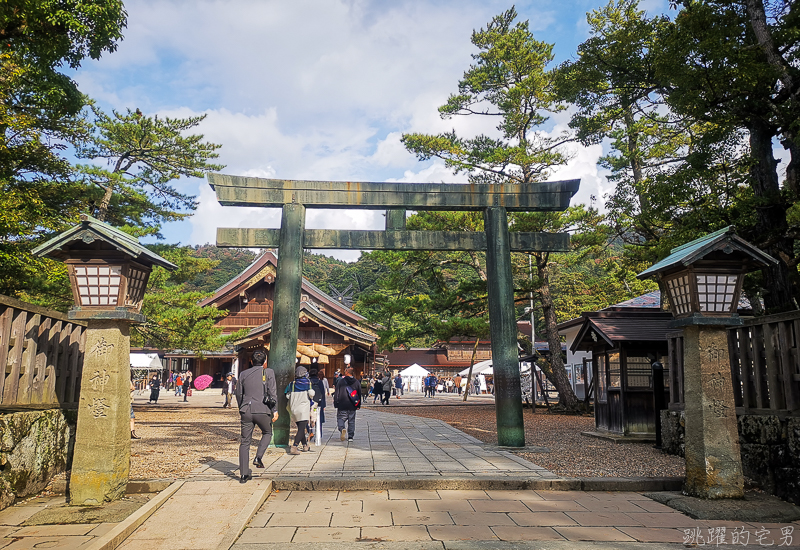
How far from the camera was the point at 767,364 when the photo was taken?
642cm

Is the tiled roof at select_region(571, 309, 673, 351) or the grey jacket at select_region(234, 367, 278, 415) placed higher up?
the tiled roof at select_region(571, 309, 673, 351)

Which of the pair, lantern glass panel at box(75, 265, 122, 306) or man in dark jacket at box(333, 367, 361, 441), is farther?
man in dark jacket at box(333, 367, 361, 441)

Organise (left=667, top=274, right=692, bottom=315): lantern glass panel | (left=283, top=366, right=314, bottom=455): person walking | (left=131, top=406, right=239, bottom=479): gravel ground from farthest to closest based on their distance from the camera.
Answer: (left=283, top=366, right=314, bottom=455): person walking
(left=131, top=406, right=239, bottom=479): gravel ground
(left=667, top=274, right=692, bottom=315): lantern glass panel

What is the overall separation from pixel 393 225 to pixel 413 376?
29571 millimetres

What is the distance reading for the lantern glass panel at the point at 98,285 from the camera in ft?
18.9

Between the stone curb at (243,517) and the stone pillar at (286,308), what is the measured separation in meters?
3.30

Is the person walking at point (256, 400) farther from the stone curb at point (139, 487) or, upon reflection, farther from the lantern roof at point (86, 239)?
the lantern roof at point (86, 239)

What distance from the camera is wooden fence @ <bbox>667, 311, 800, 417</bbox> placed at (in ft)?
19.9

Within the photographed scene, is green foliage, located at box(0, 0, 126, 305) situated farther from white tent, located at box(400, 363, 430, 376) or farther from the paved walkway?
white tent, located at box(400, 363, 430, 376)

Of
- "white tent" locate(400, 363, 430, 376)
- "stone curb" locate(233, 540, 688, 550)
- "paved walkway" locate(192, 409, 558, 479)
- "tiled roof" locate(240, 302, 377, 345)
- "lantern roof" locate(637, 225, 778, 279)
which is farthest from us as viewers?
"white tent" locate(400, 363, 430, 376)

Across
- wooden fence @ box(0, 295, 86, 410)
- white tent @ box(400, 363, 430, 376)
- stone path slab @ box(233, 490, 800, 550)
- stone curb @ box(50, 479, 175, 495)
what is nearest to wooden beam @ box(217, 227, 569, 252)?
wooden fence @ box(0, 295, 86, 410)

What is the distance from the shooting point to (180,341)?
17000 mm

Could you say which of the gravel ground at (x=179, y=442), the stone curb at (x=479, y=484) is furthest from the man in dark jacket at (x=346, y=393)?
the stone curb at (x=479, y=484)

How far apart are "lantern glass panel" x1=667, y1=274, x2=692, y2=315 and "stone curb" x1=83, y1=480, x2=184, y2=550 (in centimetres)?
605
